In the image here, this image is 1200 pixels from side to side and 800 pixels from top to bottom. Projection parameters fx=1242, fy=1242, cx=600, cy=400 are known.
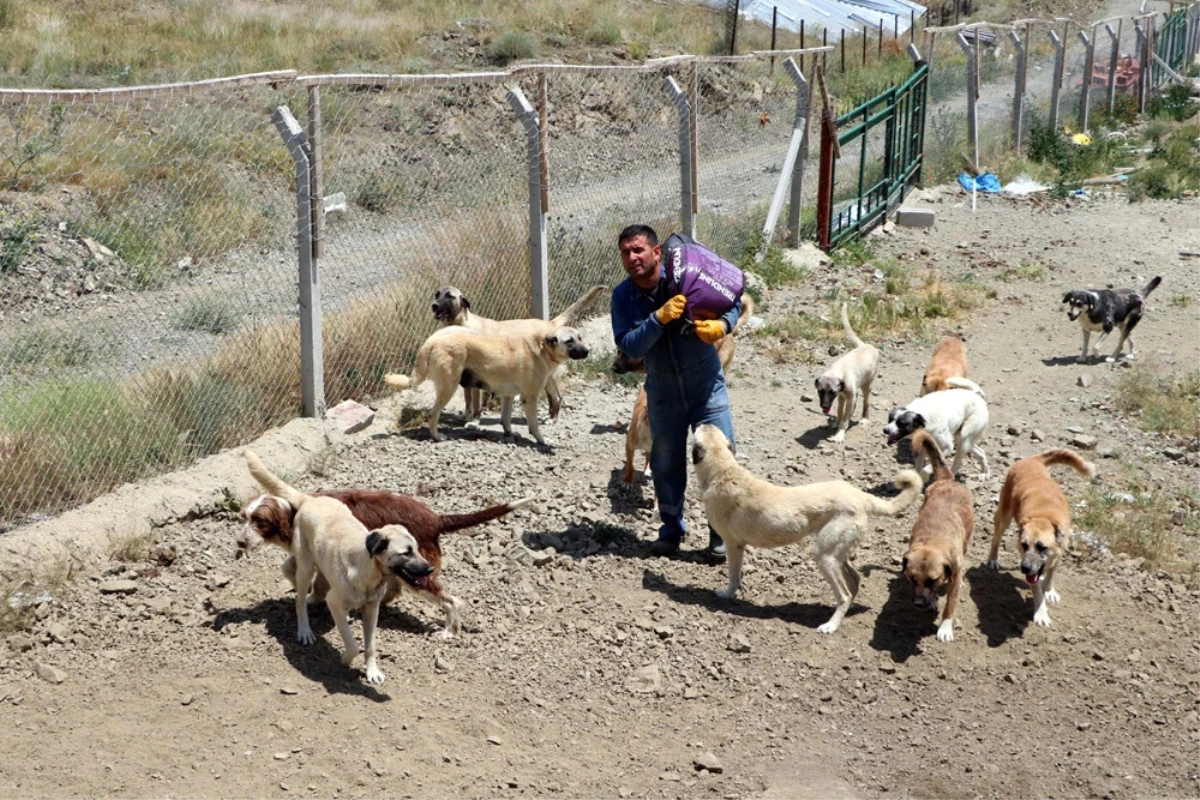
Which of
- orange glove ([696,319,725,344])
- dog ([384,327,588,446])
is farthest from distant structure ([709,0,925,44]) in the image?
orange glove ([696,319,725,344])

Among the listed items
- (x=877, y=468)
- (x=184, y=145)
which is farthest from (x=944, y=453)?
(x=184, y=145)

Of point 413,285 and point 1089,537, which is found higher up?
Answer: point 413,285

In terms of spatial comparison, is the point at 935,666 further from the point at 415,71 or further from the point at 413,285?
the point at 415,71

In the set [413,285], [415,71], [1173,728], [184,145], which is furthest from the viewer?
[415,71]

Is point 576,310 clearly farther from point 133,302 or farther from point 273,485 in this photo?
point 273,485

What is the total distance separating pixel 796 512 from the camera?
21.6ft

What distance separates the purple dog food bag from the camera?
6.91 metres

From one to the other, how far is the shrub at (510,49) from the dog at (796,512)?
878 inches

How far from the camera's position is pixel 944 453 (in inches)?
341

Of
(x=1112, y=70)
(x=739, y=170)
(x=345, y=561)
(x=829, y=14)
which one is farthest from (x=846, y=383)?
(x=829, y=14)

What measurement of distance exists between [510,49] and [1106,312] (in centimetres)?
1872

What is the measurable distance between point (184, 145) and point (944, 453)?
6.85 metres

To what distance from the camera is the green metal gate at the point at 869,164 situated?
14.8 m

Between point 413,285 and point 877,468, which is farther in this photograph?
point 413,285
